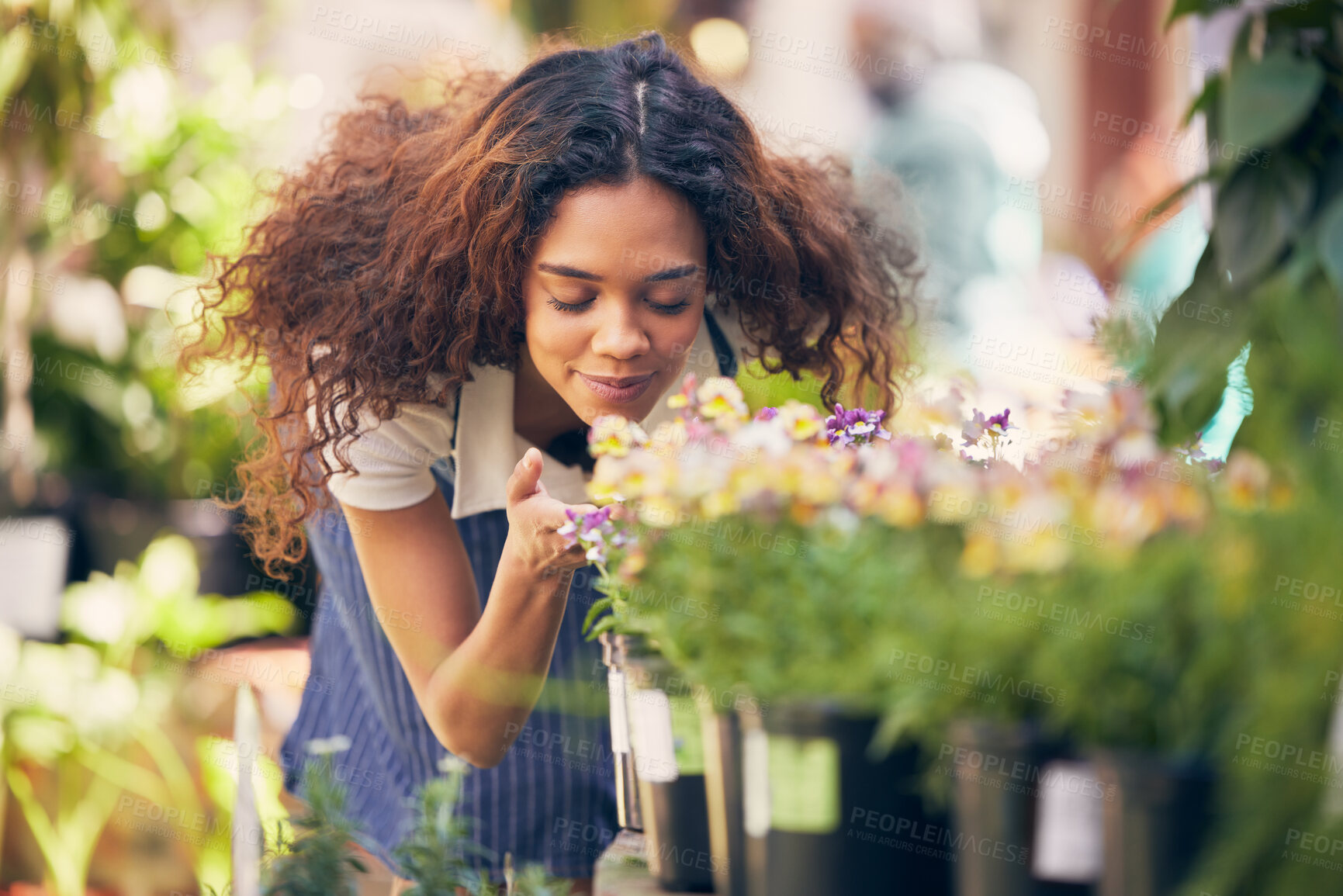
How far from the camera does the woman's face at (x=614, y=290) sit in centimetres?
102

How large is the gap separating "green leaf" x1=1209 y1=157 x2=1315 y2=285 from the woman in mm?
381

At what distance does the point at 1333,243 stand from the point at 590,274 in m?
0.64

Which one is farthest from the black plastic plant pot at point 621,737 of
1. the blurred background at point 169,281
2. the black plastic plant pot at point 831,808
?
the blurred background at point 169,281

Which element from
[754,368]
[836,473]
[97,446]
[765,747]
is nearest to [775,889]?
[765,747]

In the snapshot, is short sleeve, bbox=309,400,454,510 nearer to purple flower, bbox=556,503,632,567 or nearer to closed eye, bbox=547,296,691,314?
closed eye, bbox=547,296,691,314

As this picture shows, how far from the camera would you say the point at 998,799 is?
59cm

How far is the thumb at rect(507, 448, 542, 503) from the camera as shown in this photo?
974mm

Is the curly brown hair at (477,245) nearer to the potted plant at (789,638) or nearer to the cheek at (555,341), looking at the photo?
the cheek at (555,341)
